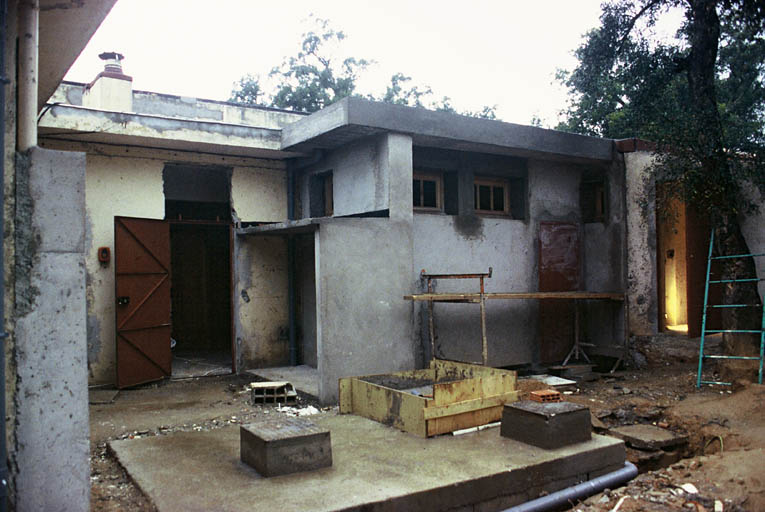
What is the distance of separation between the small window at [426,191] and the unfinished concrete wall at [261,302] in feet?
10.4

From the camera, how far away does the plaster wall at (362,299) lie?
29.5 feet

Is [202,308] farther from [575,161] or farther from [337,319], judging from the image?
[575,161]

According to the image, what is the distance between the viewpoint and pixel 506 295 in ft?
32.1

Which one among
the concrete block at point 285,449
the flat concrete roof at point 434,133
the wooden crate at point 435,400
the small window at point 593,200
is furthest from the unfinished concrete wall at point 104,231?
the small window at point 593,200

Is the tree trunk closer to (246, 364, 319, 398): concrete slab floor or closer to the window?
the window

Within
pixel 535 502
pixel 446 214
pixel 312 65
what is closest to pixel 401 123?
pixel 446 214

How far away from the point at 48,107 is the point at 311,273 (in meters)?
5.35

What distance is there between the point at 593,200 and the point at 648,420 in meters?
5.85

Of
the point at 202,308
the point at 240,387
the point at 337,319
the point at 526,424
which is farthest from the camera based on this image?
the point at 202,308

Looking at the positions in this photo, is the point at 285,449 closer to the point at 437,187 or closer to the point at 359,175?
the point at 359,175

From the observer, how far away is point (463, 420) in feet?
22.7

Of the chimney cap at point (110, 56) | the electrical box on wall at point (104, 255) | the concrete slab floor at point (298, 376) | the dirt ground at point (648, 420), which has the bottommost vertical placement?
the dirt ground at point (648, 420)

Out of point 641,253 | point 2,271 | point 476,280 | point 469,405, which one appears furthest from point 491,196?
point 2,271

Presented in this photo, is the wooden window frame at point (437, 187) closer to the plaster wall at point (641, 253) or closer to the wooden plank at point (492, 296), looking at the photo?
the wooden plank at point (492, 296)
